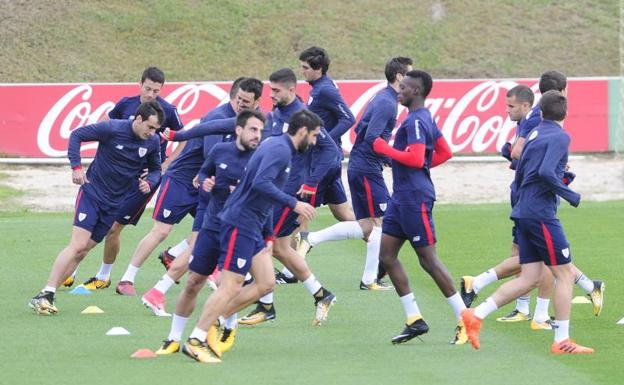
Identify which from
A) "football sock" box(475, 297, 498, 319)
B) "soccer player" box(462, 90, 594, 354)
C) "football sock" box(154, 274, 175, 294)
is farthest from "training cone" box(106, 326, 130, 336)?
"football sock" box(475, 297, 498, 319)

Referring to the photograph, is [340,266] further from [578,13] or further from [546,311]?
[578,13]

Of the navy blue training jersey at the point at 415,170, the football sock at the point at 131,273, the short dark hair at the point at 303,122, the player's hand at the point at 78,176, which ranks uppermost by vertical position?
the short dark hair at the point at 303,122

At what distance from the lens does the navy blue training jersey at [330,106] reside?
47.3 feet

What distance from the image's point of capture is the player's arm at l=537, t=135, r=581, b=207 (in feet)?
35.1

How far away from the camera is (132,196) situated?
14.0 metres

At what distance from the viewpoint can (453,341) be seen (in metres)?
11.4

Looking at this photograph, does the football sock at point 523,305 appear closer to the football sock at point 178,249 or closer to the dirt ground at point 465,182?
the football sock at point 178,249

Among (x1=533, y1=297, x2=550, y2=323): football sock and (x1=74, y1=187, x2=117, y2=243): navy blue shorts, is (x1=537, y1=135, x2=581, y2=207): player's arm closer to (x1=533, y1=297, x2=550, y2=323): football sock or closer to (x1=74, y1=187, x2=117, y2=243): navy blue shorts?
(x1=533, y1=297, x2=550, y2=323): football sock

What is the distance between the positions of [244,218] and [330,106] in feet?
14.1

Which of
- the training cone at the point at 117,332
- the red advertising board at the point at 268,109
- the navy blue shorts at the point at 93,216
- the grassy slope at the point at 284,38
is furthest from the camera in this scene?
the grassy slope at the point at 284,38

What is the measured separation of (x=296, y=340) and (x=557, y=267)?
2335mm

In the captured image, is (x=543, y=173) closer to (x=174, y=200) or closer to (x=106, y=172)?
(x=174, y=200)

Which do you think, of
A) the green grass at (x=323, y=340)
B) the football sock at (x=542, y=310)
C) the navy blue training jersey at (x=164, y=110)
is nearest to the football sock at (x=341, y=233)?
the green grass at (x=323, y=340)

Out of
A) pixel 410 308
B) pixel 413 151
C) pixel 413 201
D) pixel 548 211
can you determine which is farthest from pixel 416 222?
pixel 548 211
